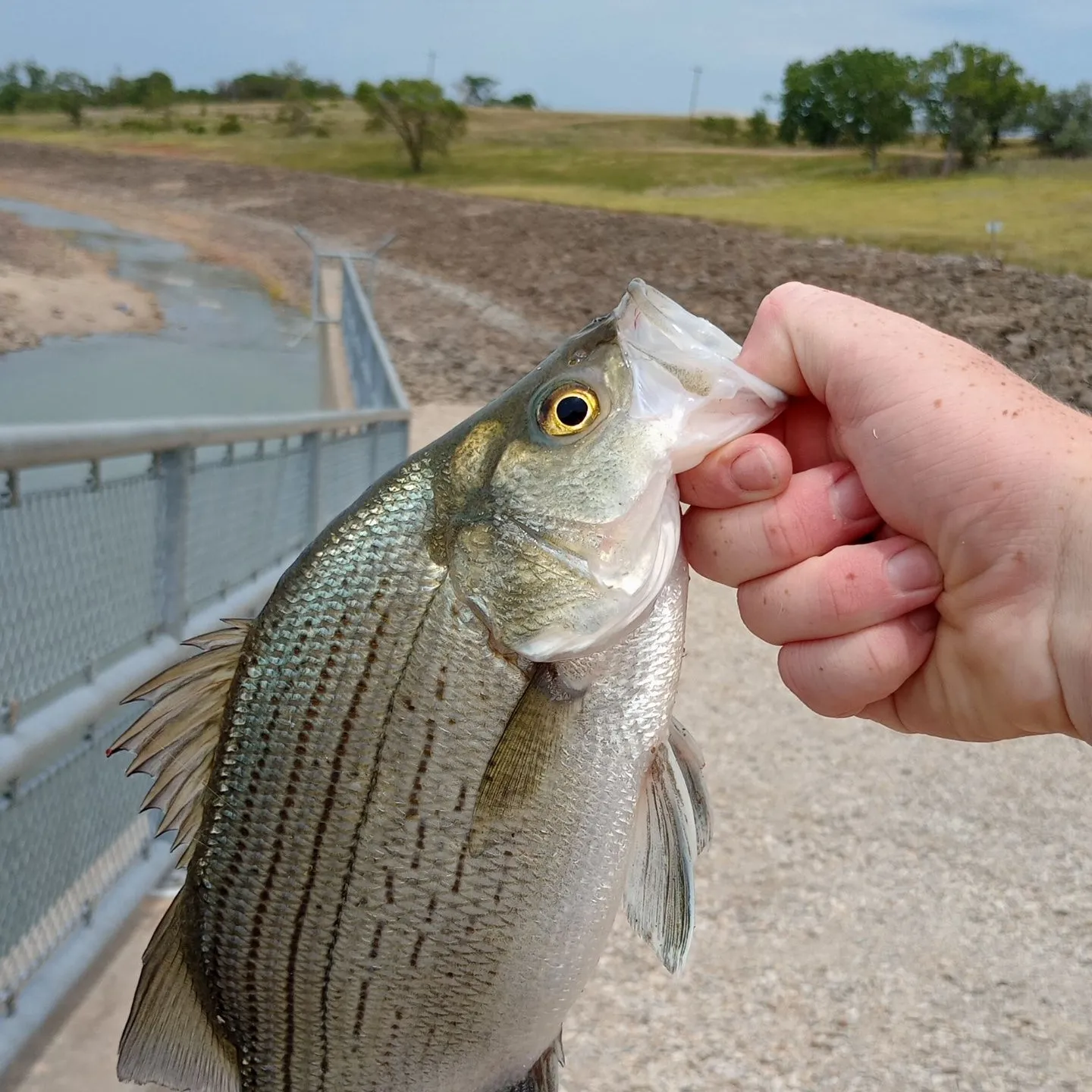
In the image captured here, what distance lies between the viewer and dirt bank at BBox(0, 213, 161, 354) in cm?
2578

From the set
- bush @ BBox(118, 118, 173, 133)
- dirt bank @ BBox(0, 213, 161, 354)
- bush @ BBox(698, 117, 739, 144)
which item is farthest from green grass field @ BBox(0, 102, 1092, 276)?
dirt bank @ BBox(0, 213, 161, 354)

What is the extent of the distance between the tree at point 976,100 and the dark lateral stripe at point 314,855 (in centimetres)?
5680

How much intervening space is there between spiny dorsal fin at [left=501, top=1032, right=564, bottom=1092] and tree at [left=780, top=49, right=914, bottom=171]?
2426 inches

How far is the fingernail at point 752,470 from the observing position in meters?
1.72

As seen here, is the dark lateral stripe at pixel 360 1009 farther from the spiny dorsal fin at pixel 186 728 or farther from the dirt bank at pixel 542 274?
the dirt bank at pixel 542 274

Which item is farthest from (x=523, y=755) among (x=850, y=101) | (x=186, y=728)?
(x=850, y=101)

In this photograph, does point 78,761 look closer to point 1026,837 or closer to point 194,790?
point 194,790

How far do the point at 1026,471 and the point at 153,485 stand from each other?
2.44 m

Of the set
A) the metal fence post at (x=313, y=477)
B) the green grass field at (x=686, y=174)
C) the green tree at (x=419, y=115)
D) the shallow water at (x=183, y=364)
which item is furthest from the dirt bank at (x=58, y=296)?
the green tree at (x=419, y=115)

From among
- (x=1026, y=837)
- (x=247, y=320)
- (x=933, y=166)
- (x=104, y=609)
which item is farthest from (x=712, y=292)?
(x=933, y=166)

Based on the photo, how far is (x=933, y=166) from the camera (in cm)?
5372

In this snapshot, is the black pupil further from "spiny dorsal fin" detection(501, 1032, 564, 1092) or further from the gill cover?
"spiny dorsal fin" detection(501, 1032, 564, 1092)

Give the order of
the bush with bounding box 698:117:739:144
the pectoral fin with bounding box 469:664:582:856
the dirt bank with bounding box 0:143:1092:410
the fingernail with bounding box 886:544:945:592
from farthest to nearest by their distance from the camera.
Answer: the bush with bounding box 698:117:739:144 → the dirt bank with bounding box 0:143:1092:410 → the fingernail with bounding box 886:544:945:592 → the pectoral fin with bounding box 469:664:582:856

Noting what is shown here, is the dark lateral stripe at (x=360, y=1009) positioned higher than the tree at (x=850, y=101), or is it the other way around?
the tree at (x=850, y=101)
